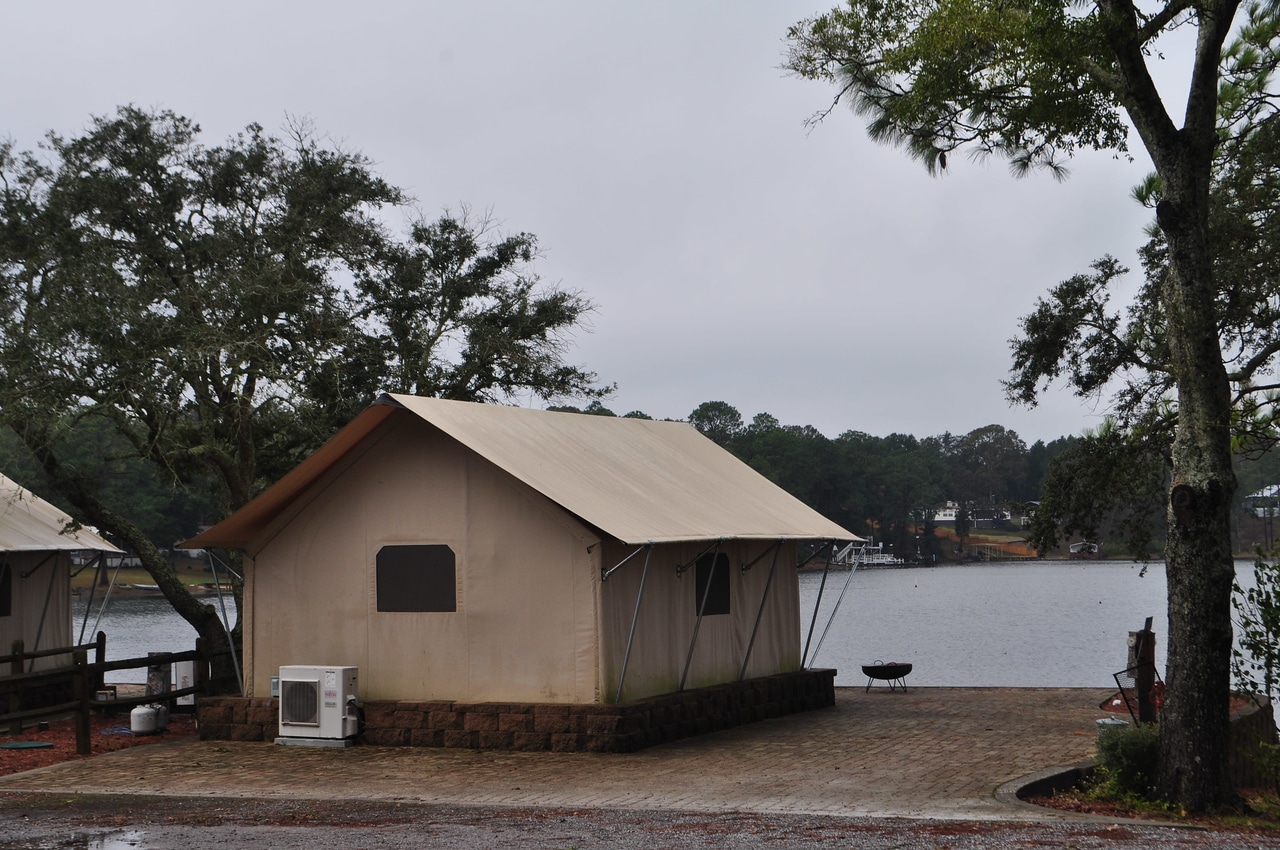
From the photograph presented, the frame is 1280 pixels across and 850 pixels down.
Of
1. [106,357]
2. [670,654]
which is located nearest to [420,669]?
[670,654]

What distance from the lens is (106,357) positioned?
1541 centimetres

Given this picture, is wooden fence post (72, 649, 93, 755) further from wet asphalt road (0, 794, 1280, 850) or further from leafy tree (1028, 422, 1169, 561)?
leafy tree (1028, 422, 1169, 561)

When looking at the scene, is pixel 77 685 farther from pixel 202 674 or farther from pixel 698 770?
pixel 698 770

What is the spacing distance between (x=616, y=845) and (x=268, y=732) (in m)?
6.83

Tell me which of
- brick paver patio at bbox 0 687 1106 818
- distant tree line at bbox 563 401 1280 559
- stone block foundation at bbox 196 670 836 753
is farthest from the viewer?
distant tree line at bbox 563 401 1280 559

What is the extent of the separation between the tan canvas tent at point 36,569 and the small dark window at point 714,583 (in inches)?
315

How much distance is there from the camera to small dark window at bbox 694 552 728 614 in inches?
562

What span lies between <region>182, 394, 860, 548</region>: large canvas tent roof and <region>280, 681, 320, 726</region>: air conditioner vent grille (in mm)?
1763

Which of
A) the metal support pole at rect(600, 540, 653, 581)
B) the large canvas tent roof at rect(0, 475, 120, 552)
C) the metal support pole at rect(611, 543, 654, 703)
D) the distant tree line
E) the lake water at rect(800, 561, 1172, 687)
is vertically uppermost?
the distant tree line

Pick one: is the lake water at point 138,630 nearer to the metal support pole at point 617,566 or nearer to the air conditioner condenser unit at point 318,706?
the air conditioner condenser unit at point 318,706

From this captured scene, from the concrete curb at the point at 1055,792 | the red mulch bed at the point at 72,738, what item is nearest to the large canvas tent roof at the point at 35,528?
the red mulch bed at the point at 72,738

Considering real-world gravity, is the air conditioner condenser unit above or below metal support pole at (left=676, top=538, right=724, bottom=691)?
below

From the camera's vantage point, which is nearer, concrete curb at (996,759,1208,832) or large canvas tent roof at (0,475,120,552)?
concrete curb at (996,759,1208,832)

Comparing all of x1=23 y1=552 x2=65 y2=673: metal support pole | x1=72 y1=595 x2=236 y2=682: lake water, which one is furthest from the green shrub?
x1=72 y1=595 x2=236 y2=682: lake water
